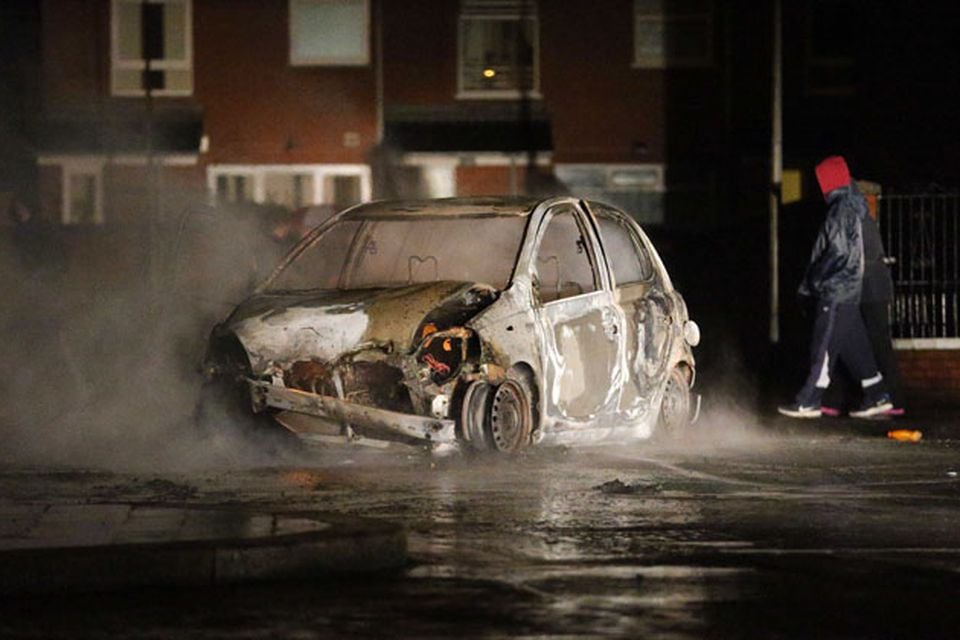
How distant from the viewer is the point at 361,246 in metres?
14.9

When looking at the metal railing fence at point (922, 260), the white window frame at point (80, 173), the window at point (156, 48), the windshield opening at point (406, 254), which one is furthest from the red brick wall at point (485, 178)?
the windshield opening at point (406, 254)

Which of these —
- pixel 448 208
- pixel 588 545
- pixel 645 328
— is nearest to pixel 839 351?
pixel 645 328

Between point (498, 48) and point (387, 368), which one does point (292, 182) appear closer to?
point (498, 48)

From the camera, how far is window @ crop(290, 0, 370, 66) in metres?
45.5

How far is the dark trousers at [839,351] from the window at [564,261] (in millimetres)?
3828

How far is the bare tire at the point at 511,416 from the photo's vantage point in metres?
13.6

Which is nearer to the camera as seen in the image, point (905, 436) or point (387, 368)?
point (387, 368)

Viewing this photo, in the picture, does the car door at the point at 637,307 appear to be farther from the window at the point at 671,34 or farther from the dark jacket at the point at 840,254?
the window at the point at 671,34

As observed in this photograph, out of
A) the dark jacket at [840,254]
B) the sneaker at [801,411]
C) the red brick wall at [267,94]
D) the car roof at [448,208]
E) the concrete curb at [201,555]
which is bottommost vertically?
the sneaker at [801,411]

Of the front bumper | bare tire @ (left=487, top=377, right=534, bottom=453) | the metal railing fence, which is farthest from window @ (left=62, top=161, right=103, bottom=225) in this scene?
the front bumper

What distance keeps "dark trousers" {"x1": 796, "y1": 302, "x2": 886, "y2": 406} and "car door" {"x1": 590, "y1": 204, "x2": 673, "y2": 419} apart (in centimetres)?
285

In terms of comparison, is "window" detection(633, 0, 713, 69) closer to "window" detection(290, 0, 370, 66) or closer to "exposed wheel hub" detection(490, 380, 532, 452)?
"window" detection(290, 0, 370, 66)

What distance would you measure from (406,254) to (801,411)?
485cm

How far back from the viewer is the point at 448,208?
14.8m
